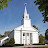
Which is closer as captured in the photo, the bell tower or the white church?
the white church

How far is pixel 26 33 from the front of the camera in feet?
175

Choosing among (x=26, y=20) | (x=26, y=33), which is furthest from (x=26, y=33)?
(x=26, y=20)

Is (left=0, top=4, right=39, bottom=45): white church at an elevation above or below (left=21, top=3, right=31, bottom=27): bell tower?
below

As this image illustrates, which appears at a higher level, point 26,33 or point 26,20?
point 26,20

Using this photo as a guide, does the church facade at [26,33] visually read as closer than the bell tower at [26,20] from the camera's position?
Yes

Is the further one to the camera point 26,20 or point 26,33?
point 26,20

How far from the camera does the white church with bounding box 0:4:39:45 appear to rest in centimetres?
5119

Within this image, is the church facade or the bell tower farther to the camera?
the bell tower

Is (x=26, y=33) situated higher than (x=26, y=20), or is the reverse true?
(x=26, y=20)

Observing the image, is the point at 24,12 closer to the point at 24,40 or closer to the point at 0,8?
the point at 24,40

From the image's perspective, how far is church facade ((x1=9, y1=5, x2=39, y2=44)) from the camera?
51188mm

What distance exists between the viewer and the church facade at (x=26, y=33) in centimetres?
5119

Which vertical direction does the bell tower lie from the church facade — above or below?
above

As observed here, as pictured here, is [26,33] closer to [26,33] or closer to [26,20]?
[26,33]
